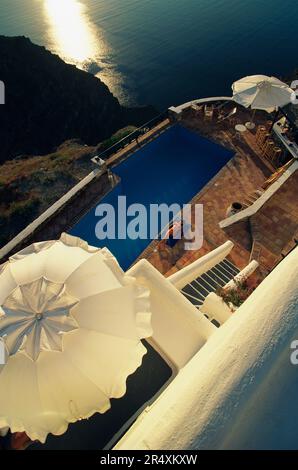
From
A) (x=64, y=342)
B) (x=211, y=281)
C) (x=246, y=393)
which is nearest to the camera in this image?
(x=246, y=393)

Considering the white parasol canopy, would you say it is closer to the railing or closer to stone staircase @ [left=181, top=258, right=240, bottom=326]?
the railing

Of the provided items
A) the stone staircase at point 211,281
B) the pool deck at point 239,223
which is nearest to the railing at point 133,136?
the pool deck at point 239,223

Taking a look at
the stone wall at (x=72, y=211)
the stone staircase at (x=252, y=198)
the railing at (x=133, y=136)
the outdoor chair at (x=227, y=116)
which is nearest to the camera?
the stone staircase at (x=252, y=198)

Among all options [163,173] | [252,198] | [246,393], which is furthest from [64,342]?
[163,173]

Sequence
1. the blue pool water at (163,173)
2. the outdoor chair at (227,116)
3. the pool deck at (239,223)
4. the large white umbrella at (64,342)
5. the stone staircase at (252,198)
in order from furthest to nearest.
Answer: the outdoor chair at (227,116)
the blue pool water at (163,173)
the stone staircase at (252,198)
the pool deck at (239,223)
the large white umbrella at (64,342)

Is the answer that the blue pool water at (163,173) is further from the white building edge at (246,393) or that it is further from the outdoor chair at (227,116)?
the white building edge at (246,393)

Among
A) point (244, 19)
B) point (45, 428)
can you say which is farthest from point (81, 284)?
point (244, 19)

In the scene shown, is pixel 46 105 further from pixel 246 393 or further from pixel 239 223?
pixel 246 393
